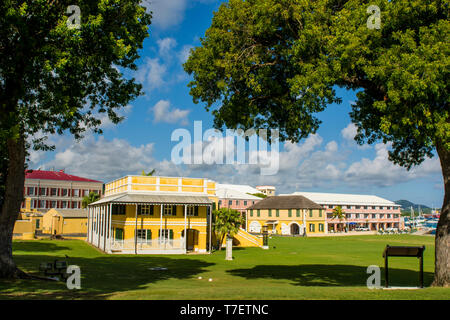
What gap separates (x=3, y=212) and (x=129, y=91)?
6.52 meters

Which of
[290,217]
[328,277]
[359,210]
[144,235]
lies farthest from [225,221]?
[359,210]

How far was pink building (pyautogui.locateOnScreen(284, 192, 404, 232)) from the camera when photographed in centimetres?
9762

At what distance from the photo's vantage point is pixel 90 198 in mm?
68062

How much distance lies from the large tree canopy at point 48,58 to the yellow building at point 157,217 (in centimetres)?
1987

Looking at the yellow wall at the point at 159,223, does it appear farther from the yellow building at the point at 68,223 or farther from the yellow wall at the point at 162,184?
the yellow building at the point at 68,223

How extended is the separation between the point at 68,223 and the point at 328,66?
54.2 metres

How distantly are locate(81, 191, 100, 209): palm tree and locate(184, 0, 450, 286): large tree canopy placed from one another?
178ft

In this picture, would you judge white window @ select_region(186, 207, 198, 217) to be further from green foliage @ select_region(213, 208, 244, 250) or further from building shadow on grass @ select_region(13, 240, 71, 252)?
building shadow on grass @ select_region(13, 240, 71, 252)

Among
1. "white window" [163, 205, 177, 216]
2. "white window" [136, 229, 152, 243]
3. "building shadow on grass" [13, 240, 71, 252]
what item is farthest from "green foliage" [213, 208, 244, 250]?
"building shadow on grass" [13, 240, 71, 252]

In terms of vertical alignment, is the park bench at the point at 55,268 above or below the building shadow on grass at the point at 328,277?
above

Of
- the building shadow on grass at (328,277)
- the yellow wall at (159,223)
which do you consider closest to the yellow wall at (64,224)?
the yellow wall at (159,223)

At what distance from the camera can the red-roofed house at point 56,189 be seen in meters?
77.8

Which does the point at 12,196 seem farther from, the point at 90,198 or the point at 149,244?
the point at 90,198
